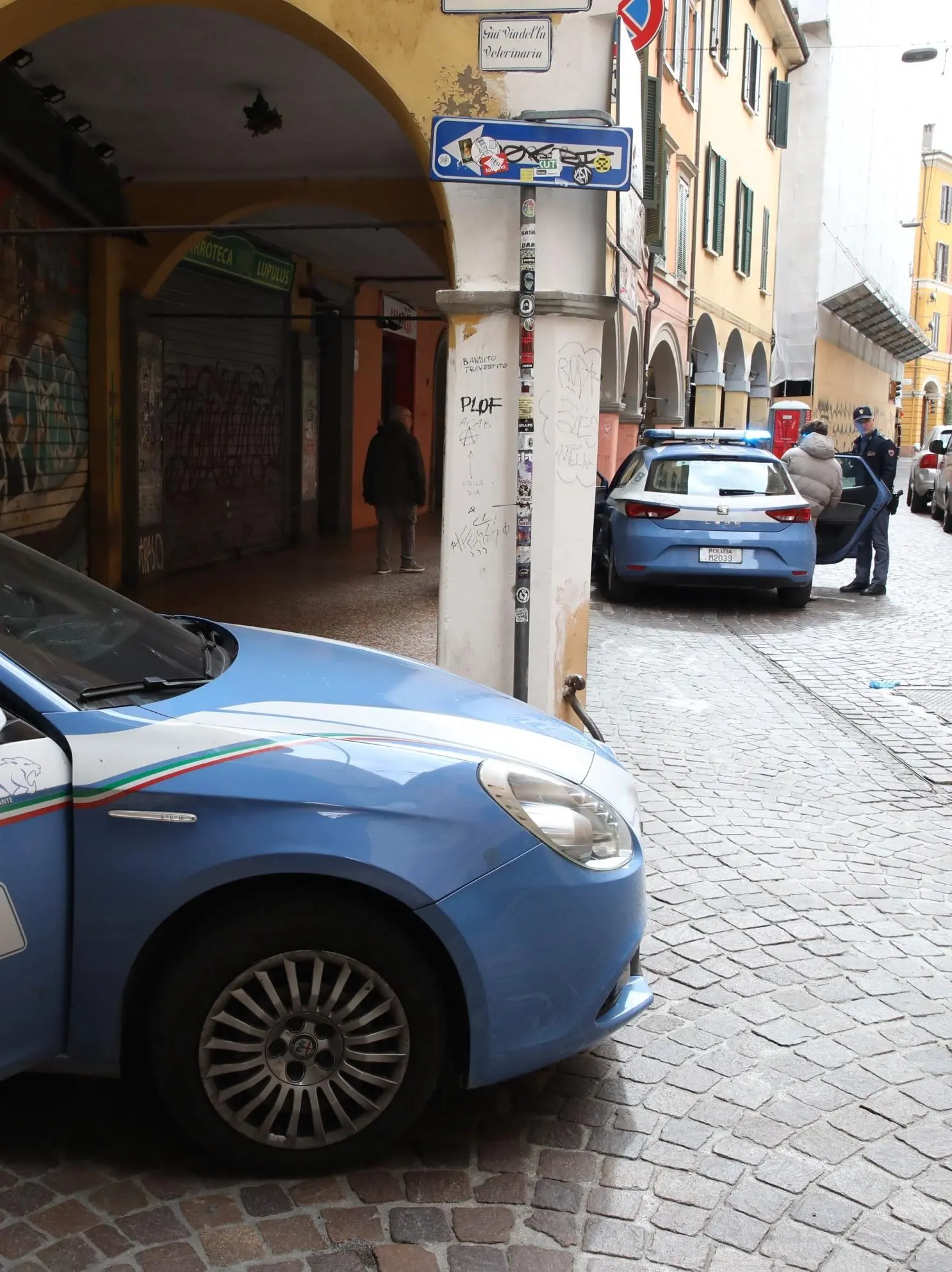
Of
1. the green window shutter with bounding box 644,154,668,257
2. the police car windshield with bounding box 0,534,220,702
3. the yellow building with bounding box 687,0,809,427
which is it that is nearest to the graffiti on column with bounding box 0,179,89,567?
the police car windshield with bounding box 0,534,220,702

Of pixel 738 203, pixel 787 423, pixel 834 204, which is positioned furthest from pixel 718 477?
pixel 834 204

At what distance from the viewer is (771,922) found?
15.7ft

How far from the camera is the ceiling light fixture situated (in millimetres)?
9812

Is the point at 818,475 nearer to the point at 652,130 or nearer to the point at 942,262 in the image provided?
the point at 652,130

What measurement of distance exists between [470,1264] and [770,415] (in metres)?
29.6

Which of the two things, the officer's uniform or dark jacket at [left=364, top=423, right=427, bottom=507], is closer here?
the officer's uniform

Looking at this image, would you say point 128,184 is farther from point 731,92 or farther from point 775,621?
point 731,92

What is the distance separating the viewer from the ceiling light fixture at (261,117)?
9812mm

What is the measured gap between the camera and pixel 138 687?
10.8ft

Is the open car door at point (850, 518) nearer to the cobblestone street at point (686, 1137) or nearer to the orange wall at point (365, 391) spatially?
the orange wall at point (365, 391)

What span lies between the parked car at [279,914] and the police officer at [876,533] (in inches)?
434

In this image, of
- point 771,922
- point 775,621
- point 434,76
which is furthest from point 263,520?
point 771,922

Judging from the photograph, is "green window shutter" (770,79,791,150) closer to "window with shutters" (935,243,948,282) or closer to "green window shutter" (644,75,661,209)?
"green window shutter" (644,75,661,209)

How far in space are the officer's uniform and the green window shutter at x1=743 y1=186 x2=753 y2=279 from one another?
18.7m
